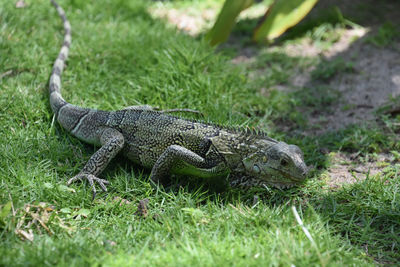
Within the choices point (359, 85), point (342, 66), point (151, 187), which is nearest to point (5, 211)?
point (151, 187)

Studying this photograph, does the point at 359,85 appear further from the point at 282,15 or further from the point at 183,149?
the point at 183,149

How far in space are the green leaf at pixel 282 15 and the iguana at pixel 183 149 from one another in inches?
123

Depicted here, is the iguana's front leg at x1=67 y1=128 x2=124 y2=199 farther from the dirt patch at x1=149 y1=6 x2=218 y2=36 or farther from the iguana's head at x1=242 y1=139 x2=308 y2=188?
the dirt patch at x1=149 y1=6 x2=218 y2=36

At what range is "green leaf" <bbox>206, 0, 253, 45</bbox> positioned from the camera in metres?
6.46

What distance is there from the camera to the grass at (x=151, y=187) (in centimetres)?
321

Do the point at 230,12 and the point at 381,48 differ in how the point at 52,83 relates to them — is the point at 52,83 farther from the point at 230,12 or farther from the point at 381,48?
the point at 381,48

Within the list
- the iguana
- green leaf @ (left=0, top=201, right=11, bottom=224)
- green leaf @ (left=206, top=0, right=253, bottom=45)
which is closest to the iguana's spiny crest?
the iguana

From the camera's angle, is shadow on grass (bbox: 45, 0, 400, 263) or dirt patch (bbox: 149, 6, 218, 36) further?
dirt patch (bbox: 149, 6, 218, 36)

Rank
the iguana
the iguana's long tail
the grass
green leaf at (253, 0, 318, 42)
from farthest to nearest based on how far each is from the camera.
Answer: green leaf at (253, 0, 318, 42) → the iguana's long tail → the iguana → the grass

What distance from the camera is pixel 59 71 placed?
5.54 m

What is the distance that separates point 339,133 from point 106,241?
10.9 feet

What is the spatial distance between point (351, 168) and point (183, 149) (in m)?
1.98

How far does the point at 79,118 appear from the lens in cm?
474

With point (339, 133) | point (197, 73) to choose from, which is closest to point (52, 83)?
point (197, 73)
